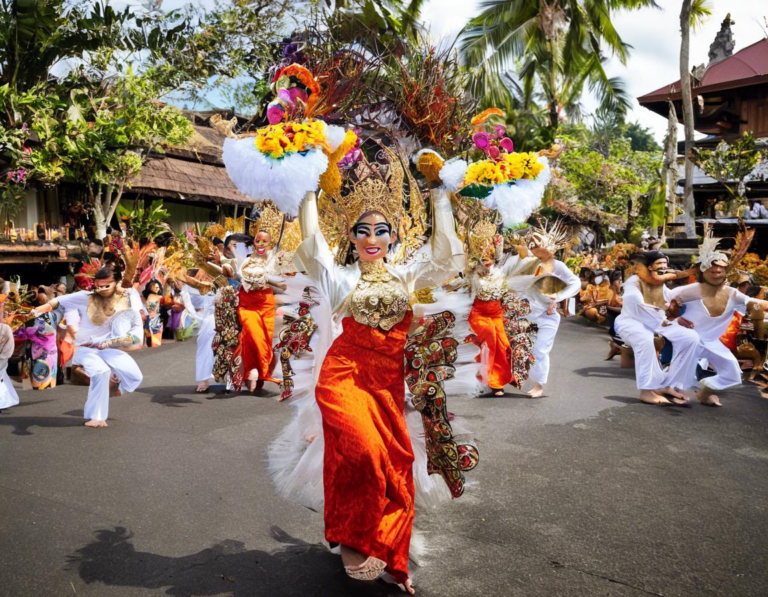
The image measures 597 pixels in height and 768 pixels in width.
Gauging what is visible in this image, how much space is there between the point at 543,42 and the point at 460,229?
21.9 metres

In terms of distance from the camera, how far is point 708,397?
8148 mm

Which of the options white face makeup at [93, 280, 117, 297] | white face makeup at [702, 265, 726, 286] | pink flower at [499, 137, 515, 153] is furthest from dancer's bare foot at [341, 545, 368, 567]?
white face makeup at [702, 265, 726, 286]

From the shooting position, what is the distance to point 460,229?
4.65 m

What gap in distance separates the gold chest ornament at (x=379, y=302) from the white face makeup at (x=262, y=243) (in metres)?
4.58

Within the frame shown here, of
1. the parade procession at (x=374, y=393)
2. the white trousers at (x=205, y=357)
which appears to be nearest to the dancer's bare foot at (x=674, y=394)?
the parade procession at (x=374, y=393)

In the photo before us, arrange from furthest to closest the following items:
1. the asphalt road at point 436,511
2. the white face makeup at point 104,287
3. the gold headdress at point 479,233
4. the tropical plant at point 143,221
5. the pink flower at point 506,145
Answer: the tropical plant at point 143,221
the white face makeup at point 104,287
the pink flower at point 506,145
the gold headdress at point 479,233
the asphalt road at point 436,511

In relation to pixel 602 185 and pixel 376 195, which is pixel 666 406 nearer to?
pixel 376 195

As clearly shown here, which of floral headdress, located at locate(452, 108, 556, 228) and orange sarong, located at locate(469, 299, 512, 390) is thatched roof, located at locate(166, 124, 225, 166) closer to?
orange sarong, located at locate(469, 299, 512, 390)

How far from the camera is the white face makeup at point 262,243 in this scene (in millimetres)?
8430

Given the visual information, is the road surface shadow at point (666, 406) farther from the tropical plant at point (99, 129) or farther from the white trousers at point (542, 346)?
the tropical plant at point (99, 129)

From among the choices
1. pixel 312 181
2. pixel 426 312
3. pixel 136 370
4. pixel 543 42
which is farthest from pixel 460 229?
pixel 543 42

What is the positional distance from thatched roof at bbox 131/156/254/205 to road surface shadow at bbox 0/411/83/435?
1092cm

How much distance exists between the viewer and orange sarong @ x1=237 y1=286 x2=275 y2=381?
8523mm

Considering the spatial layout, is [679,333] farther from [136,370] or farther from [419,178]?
[136,370]
